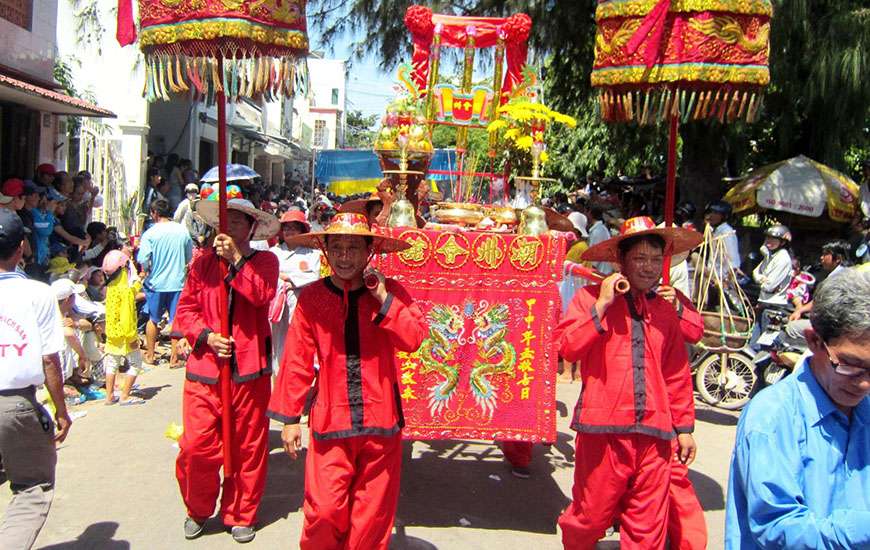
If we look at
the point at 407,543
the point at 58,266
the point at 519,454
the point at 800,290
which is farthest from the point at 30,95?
the point at 800,290

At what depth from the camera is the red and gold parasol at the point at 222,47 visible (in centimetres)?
403

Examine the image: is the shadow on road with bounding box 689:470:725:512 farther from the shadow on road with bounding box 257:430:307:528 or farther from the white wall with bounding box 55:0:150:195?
the white wall with bounding box 55:0:150:195

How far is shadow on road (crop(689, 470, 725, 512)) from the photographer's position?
4.99 meters

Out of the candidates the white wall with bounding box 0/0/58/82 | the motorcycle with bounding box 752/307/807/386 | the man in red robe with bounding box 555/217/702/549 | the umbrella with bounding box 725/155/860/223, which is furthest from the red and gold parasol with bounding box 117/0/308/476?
the umbrella with bounding box 725/155/860/223

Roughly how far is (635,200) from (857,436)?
50.1ft

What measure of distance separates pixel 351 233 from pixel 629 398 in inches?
56.3

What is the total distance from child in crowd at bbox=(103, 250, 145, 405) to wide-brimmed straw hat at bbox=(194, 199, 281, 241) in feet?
7.63

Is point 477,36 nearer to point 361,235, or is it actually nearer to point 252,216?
point 252,216

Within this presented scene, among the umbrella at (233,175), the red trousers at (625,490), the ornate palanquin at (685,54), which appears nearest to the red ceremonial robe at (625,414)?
the red trousers at (625,490)

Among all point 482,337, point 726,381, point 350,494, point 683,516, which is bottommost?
point 726,381

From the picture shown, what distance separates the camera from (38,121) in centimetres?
1023

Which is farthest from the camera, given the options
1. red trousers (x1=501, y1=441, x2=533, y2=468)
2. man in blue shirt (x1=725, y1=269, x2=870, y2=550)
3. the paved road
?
red trousers (x1=501, y1=441, x2=533, y2=468)

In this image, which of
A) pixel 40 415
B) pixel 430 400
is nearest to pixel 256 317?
pixel 430 400

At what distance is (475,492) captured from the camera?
16.5 feet
